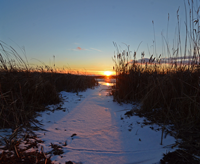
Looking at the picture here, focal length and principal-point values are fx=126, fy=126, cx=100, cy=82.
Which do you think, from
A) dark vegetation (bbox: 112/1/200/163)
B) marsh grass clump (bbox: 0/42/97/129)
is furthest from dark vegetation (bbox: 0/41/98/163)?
dark vegetation (bbox: 112/1/200/163)

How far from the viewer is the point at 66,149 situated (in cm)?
156

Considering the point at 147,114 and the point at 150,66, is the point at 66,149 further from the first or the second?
the point at 150,66

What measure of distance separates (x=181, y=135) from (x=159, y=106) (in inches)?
38.1

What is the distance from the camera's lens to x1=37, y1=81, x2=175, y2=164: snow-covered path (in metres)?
1.44

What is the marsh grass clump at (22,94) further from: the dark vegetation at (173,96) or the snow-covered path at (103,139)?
the dark vegetation at (173,96)

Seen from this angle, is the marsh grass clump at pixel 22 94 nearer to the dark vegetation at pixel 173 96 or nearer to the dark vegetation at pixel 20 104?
the dark vegetation at pixel 20 104

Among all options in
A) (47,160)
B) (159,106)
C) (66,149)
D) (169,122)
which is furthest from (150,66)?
(47,160)

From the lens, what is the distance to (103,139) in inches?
74.5

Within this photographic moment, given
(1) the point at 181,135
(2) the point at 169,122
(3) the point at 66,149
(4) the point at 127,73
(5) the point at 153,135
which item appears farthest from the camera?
(4) the point at 127,73

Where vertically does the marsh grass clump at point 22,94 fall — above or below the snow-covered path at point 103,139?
above

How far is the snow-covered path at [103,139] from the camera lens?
144 centimetres

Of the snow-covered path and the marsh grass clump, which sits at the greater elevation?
the marsh grass clump

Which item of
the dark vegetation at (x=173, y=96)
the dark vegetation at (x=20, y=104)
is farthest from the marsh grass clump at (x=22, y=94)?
the dark vegetation at (x=173, y=96)

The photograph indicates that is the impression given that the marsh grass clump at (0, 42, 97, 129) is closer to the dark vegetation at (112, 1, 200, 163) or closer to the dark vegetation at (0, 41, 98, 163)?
the dark vegetation at (0, 41, 98, 163)
